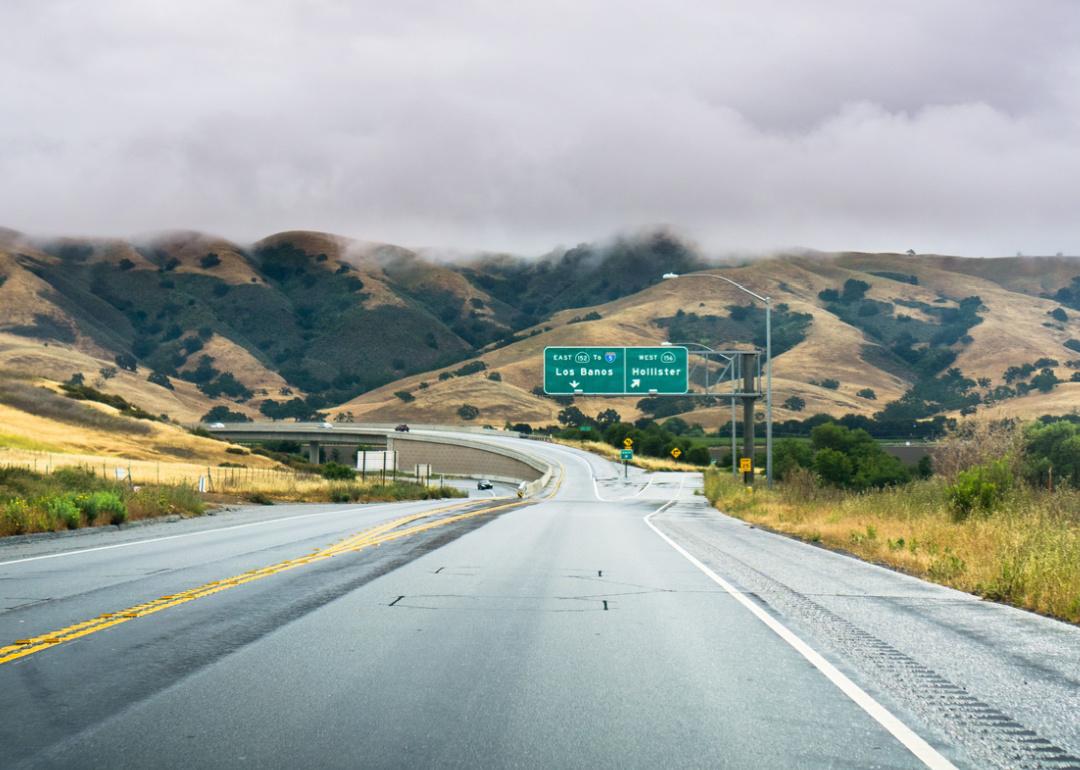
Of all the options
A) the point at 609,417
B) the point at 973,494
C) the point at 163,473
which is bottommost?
the point at 163,473

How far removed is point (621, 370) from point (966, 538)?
136 feet

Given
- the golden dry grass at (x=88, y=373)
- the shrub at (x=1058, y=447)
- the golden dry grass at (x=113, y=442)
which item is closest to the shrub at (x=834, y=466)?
the shrub at (x=1058, y=447)

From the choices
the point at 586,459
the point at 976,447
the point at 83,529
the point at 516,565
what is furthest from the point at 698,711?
the point at 586,459

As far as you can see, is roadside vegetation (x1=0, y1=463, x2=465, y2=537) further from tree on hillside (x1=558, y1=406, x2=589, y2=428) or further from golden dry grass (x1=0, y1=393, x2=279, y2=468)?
tree on hillside (x1=558, y1=406, x2=589, y2=428)

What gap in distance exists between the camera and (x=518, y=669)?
789 cm

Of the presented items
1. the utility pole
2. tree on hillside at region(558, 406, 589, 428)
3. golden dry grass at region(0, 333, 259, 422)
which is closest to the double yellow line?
the utility pole

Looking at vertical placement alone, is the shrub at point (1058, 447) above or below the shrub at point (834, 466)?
above

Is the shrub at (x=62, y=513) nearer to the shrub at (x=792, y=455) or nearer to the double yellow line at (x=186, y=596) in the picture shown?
the double yellow line at (x=186, y=596)

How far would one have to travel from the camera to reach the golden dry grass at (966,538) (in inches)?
478

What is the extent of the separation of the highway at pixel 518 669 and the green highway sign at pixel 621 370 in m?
42.0

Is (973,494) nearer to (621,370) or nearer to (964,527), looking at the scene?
(964,527)

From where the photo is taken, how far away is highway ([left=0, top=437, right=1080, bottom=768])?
18.9ft

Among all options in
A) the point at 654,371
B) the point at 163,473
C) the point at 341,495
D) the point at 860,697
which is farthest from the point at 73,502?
the point at 654,371

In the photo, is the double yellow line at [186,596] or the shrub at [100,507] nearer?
the double yellow line at [186,596]
